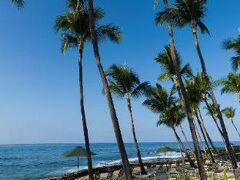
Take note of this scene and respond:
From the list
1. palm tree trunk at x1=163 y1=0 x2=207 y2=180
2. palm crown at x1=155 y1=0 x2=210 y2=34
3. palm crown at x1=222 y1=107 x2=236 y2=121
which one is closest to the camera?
palm tree trunk at x1=163 y1=0 x2=207 y2=180

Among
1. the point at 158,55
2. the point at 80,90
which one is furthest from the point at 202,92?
the point at 80,90

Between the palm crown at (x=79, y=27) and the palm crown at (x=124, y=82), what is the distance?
22.4ft

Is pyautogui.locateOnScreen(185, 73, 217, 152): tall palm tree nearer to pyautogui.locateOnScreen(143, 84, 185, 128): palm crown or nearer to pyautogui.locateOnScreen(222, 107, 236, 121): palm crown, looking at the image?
pyautogui.locateOnScreen(143, 84, 185, 128): palm crown

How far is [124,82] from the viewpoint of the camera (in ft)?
98.6

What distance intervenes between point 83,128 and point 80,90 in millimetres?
2425

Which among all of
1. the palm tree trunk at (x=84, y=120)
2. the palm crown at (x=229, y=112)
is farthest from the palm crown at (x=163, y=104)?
the palm crown at (x=229, y=112)

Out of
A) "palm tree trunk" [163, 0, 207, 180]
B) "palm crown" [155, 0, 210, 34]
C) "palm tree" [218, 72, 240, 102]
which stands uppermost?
"palm crown" [155, 0, 210, 34]

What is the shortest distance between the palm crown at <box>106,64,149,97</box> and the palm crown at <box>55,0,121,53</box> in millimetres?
6816

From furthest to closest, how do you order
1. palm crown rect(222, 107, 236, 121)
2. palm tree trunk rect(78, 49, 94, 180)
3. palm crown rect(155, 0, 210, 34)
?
palm crown rect(222, 107, 236, 121) → palm crown rect(155, 0, 210, 34) → palm tree trunk rect(78, 49, 94, 180)

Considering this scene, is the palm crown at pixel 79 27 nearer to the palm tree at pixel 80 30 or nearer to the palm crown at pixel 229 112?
the palm tree at pixel 80 30

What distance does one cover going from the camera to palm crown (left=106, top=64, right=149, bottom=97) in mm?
29953

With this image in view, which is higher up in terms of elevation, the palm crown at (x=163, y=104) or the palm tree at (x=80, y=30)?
the palm tree at (x=80, y=30)

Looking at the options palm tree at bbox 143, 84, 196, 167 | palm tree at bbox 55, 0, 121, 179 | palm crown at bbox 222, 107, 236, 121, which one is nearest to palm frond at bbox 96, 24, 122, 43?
palm tree at bbox 55, 0, 121, 179

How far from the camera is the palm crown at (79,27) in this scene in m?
22.2
